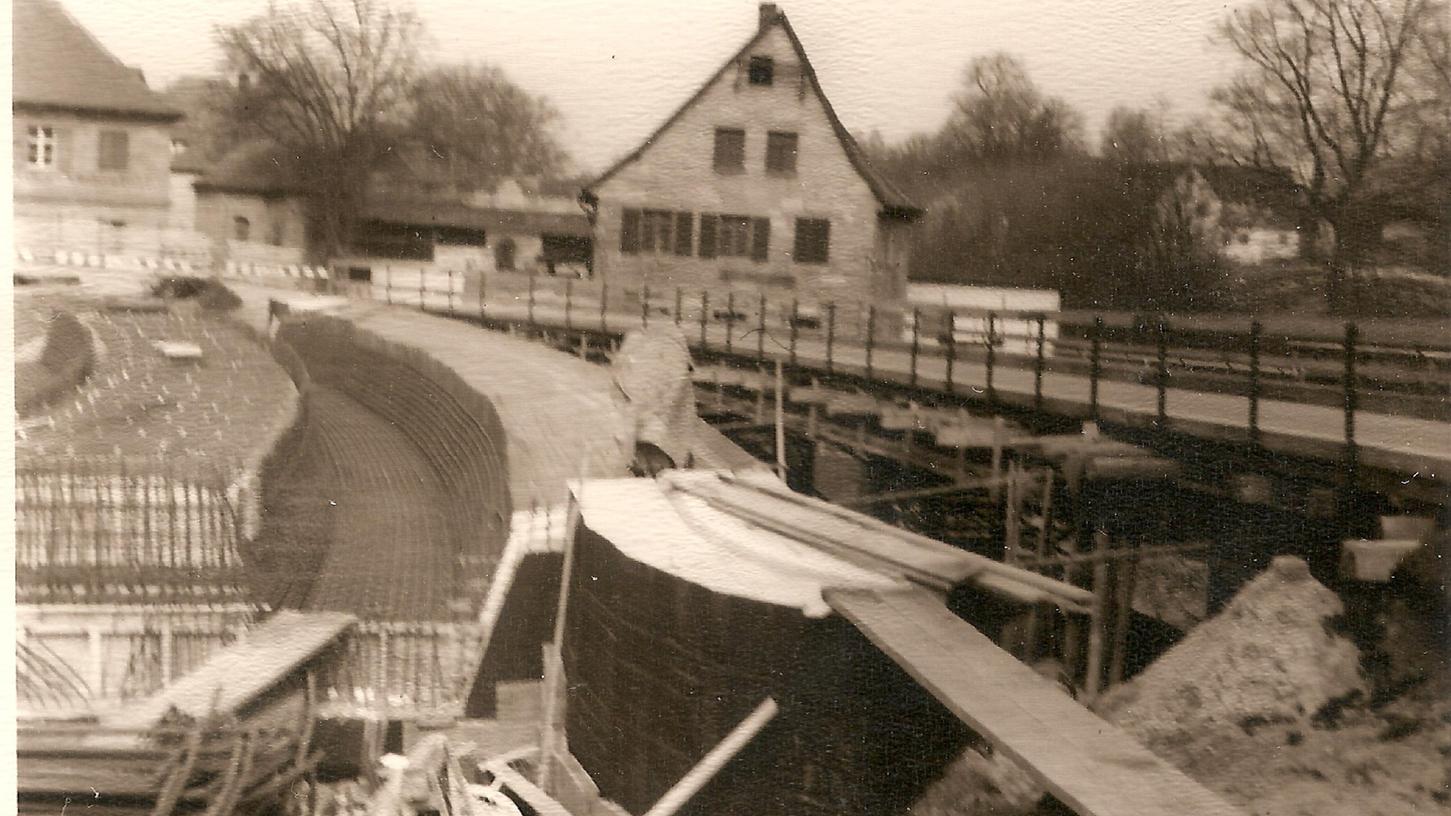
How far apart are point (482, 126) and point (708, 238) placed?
1.42ft

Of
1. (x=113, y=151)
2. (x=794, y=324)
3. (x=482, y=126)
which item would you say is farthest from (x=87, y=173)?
(x=794, y=324)

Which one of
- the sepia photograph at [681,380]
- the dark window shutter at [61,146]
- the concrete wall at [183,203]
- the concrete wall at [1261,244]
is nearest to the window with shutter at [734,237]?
the sepia photograph at [681,380]

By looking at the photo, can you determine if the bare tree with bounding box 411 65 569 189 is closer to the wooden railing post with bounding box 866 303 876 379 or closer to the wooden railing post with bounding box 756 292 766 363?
the wooden railing post with bounding box 756 292 766 363

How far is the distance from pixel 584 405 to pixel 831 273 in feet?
1.58

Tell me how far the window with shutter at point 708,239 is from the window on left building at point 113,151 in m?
0.99

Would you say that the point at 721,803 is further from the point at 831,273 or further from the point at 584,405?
the point at 831,273

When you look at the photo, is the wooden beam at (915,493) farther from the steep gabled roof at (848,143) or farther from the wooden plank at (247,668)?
the wooden plank at (247,668)

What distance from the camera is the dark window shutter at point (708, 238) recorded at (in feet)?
7.36

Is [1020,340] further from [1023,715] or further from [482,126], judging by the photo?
[482,126]

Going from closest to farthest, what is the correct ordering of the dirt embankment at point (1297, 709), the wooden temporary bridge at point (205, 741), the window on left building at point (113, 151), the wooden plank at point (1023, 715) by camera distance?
the wooden plank at point (1023, 715) < the dirt embankment at point (1297, 709) < the wooden temporary bridge at point (205, 741) < the window on left building at point (113, 151)

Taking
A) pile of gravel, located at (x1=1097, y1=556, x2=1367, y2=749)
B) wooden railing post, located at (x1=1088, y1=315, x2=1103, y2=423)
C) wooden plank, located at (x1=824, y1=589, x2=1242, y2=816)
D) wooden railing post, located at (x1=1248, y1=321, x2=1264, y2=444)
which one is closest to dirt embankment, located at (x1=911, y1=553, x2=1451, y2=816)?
pile of gravel, located at (x1=1097, y1=556, x2=1367, y2=749)

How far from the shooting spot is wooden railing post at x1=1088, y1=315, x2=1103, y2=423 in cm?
212

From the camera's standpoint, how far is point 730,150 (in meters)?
2.21

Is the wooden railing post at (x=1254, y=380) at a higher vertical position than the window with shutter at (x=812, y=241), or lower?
lower
